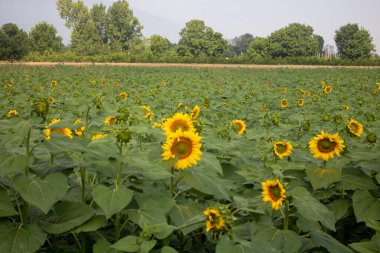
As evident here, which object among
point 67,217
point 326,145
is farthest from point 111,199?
point 326,145

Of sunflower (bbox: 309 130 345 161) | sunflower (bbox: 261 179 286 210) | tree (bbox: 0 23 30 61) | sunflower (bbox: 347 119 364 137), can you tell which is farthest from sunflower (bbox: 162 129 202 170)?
tree (bbox: 0 23 30 61)

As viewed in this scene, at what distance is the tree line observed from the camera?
259 feet

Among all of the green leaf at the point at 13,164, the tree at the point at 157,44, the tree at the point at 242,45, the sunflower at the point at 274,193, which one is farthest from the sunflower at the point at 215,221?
the tree at the point at 242,45

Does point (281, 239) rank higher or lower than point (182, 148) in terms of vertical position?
lower

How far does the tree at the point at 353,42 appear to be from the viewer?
8356cm

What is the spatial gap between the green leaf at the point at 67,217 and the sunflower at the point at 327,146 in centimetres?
146

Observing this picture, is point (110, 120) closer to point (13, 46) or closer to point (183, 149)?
point (183, 149)

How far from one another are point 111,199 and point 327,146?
4.73ft

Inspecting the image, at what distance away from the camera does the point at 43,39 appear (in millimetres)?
77312

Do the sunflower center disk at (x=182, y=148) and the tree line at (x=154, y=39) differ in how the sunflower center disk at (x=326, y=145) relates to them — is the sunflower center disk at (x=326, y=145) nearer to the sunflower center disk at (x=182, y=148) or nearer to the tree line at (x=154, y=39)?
the sunflower center disk at (x=182, y=148)

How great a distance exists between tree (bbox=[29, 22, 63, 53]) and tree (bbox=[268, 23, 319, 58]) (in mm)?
47932

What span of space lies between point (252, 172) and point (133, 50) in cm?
8315

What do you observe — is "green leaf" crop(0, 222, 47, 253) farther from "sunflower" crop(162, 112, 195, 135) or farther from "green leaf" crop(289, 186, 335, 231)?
"green leaf" crop(289, 186, 335, 231)

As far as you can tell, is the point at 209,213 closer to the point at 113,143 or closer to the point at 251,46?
the point at 113,143
